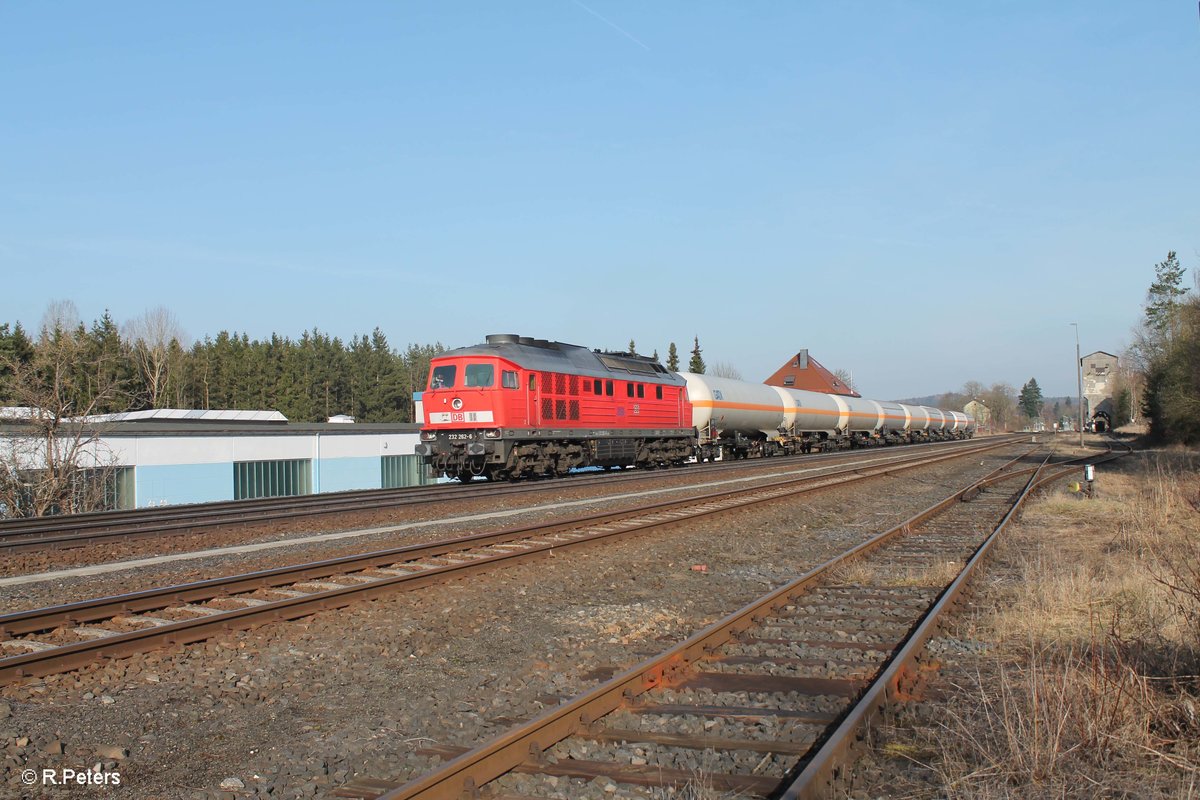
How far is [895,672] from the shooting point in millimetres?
5477

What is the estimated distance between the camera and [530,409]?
2272 cm

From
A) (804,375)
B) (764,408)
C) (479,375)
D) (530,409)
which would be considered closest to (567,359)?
(530,409)

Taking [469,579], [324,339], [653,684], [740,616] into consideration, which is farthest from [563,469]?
[324,339]

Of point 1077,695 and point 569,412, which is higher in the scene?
point 569,412

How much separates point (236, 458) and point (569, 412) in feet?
56.1

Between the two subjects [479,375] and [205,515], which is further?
[479,375]

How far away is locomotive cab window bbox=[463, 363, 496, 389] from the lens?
2189 cm

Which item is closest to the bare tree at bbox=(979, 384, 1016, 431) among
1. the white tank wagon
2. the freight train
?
the white tank wagon

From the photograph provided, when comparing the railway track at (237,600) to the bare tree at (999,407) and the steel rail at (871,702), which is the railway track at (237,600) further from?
the bare tree at (999,407)

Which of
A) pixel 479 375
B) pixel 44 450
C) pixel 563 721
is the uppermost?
pixel 479 375

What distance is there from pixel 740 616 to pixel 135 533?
435 inches

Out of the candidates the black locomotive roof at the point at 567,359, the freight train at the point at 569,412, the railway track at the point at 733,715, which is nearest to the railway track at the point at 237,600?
the railway track at the point at 733,715

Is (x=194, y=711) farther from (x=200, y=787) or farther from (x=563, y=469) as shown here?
(x=563, y=469)

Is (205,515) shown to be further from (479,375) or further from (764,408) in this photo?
(764,408)
